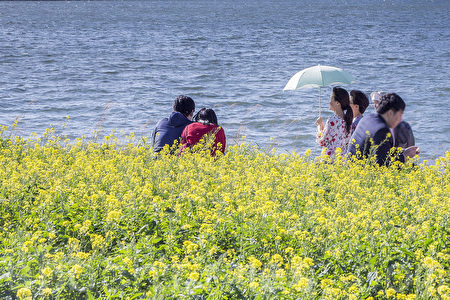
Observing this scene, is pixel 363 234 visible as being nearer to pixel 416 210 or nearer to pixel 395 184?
pixel 416 210

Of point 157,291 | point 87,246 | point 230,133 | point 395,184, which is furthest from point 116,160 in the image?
point 230,133

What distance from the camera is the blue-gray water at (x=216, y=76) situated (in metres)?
16.4

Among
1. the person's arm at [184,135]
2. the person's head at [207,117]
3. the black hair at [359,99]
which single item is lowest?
the person's arm at [184,135]

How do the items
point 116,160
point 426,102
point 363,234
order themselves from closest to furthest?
point 363,234 → point 116,160 → point 426,102

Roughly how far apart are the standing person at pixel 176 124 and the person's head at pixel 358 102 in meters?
2.36

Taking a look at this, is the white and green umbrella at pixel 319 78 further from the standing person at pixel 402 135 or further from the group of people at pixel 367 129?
the standing person at pixel 402 135

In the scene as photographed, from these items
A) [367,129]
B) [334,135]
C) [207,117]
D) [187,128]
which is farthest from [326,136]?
[187,128]

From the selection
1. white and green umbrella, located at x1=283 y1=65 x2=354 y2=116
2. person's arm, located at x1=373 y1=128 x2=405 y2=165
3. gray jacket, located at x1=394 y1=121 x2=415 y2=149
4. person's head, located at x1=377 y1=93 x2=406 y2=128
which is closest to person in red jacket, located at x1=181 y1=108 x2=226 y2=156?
white and green umbrella, located at x1=283 y1=65 x2=354 y2=116

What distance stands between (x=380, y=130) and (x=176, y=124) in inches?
121

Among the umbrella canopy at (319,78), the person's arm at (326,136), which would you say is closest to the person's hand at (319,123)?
the person's arm at (326,136)

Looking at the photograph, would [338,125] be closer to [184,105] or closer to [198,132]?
[198,132]

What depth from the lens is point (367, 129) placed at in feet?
25.2

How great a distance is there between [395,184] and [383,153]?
0.94 meters

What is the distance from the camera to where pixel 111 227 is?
16.2ft
